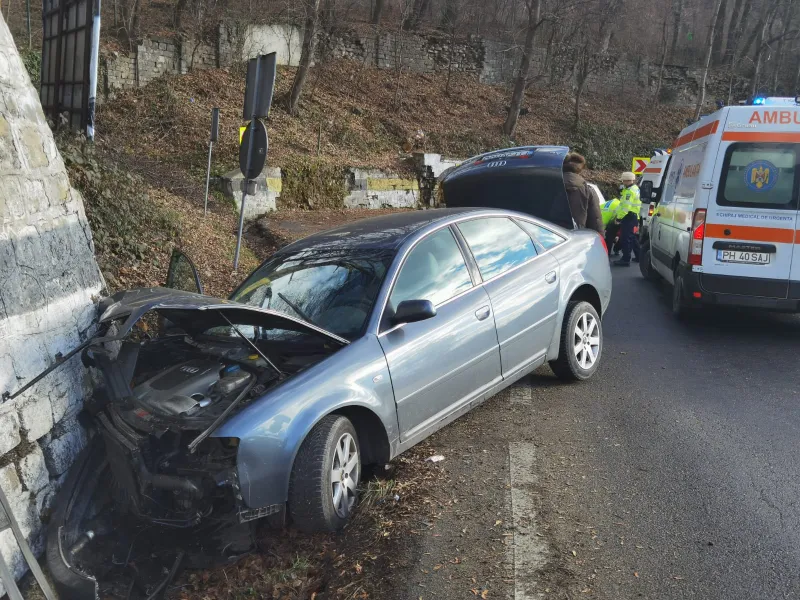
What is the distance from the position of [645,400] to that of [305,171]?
559 inches

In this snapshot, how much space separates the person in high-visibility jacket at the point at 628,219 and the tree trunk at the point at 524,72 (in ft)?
43.6

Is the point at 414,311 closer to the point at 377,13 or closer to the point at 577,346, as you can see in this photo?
the point at 577,346

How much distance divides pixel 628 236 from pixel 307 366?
11.5 meters

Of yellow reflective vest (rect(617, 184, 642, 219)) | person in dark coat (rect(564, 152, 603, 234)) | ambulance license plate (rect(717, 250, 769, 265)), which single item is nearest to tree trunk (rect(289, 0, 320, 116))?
yellow reflective vest (rect(617, 184, 642, 219))

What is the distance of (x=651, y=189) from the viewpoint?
11453 mm

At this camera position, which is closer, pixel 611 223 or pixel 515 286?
pixel 515 286

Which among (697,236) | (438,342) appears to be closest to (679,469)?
(438,342)

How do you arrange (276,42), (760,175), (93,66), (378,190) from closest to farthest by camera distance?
(760,175) < (93,66) < (378,190) < (276,42)

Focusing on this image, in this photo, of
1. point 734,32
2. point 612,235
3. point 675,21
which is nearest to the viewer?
point 612,235

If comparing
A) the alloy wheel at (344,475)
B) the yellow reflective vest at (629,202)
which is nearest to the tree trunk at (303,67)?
the yellow reflective vest at (629,202)

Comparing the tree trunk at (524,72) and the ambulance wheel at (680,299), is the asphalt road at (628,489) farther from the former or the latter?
the tree trunk at (524,72)

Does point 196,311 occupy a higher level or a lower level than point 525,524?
higher

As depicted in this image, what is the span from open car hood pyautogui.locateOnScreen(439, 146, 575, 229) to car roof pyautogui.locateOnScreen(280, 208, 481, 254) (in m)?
3.14

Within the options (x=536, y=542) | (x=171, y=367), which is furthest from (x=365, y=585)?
(x=171, y=367)
